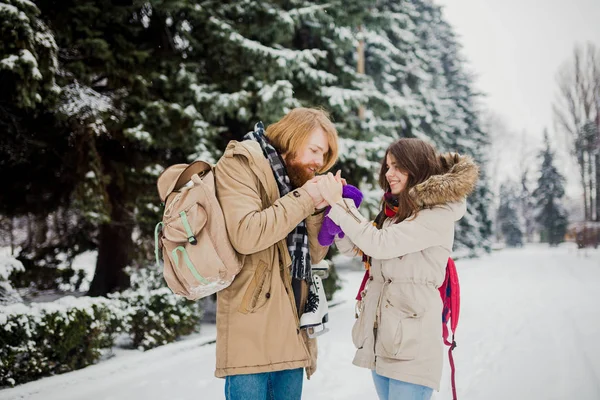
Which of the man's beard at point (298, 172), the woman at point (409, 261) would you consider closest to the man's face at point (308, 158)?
the man's beard at point (298, 172)

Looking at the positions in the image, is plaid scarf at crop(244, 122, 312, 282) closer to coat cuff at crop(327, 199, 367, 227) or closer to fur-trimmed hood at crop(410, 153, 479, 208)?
coat cuff at crop(327, 199, 367, 227)

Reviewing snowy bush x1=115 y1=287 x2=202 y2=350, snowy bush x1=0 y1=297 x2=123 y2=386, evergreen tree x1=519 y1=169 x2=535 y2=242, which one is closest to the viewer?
snowy bush x1=0 y1=297 x2=123 y2=386

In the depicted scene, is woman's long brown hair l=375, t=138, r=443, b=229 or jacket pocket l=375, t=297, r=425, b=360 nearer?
jacket pocket l=375, t=297, r=425, b=360

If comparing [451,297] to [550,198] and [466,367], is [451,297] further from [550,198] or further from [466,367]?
[550,198]

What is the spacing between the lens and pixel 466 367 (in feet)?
17.7

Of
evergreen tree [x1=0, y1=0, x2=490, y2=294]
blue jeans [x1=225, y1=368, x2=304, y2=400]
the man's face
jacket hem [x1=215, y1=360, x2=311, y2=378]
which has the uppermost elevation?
evergreen tree [x1=0, y1=0, x2=490, y2=294]

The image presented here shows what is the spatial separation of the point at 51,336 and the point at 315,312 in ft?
15.3

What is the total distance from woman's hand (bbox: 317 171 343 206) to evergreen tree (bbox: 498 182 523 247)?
153 feet

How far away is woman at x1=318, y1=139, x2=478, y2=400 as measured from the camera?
2236 mm

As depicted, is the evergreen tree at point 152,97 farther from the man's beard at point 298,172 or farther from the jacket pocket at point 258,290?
the jacket pocket at point 258,290

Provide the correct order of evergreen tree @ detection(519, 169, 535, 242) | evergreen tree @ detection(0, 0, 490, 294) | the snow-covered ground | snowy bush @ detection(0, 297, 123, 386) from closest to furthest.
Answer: the snow-covered ground, snowy bush @ detection(0, 297, 123, 386), evergreen tree @ detection(0, 0, 490, 294), evergreen tree @ detection(519, 169, 535, 242)

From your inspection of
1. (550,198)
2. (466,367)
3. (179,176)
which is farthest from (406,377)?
(550,198)

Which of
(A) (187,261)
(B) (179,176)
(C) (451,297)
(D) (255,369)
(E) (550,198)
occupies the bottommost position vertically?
(D) (255,369)

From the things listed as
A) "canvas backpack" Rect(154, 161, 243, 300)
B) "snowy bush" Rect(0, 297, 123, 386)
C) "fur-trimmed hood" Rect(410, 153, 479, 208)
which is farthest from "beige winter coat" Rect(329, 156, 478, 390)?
"snowy bush" Rect(0, 297, 123, 386)
